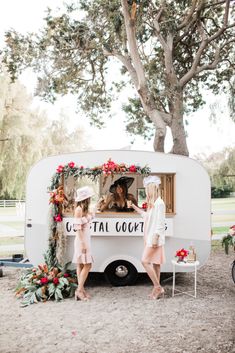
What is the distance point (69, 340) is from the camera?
15.4 ft

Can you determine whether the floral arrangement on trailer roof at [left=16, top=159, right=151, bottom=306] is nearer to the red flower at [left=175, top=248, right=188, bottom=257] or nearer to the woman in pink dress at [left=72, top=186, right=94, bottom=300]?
the woman in pink dress at [left=72, top=186, right=94, bottom=300]

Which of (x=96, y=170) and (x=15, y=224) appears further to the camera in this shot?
(x=15, y=224)

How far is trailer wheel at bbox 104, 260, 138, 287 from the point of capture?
7062mm

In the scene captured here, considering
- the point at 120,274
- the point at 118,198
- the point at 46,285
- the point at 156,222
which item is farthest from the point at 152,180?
the point at 46,285

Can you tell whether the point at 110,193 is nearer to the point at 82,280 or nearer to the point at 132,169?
the point at 132,169

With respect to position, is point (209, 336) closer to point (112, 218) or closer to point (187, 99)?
point (112, 218)

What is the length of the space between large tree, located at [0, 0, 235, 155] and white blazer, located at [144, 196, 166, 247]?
5997 mm

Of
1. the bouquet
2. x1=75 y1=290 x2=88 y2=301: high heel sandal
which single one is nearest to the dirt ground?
x1=75 y1=290 x2=88 y2=301: high heel sandal

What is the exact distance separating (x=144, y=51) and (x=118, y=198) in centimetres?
834

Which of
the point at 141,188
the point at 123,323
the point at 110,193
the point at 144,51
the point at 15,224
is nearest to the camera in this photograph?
the point at 123,323

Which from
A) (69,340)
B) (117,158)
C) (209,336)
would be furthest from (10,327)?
(117,158)

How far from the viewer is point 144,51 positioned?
14094 mm

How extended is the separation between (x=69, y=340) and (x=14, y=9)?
19.8 m

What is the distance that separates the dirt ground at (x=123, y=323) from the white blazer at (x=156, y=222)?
3.18ft
